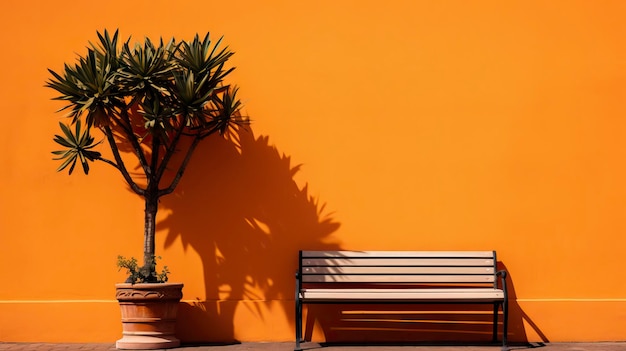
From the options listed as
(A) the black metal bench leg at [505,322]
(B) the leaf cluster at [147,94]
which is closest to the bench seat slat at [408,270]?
(A) the black metal bench leg at [505,322]

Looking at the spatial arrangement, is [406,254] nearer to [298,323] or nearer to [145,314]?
[298,323]

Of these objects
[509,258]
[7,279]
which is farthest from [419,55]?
[7,279]

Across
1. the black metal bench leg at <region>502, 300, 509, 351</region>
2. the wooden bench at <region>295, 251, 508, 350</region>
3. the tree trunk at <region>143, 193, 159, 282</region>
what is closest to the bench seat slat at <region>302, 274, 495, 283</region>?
the wooden bench at <region>295, 251, 508, 350</region>

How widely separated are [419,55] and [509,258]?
6.48ft

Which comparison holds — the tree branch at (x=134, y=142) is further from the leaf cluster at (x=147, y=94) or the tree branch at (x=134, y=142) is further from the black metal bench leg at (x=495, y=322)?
the black metal bench leg at (x=495, y=322)

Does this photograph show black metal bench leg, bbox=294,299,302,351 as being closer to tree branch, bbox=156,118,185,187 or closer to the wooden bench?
the wooden bench

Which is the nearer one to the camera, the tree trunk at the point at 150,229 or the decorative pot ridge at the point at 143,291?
the decorative pot ridge at the point at 143,291

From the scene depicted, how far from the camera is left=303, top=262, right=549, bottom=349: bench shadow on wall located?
8.02 meters

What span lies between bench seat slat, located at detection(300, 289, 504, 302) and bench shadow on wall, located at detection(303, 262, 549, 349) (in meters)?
0.50

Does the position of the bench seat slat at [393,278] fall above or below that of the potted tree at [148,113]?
below

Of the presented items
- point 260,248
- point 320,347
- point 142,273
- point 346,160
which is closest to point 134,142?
point 142,273

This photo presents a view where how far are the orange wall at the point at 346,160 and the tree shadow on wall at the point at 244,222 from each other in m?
0.01

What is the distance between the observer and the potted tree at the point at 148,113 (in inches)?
293

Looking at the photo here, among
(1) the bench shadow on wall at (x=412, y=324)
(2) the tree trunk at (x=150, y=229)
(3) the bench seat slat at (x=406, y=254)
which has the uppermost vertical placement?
(2) the tree trunk at (x=150, y=229)
